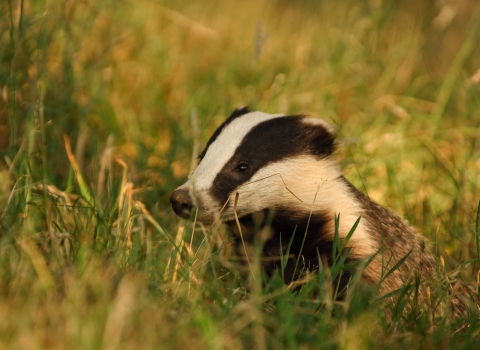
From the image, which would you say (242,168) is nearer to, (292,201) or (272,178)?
(272,178)

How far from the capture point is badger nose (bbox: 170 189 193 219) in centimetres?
263

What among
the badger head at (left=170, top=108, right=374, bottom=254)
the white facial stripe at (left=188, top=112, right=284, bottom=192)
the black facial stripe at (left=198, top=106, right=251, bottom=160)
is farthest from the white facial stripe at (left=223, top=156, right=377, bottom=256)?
the black facial stripe at (left=198, top=106, right=251, bottom=160)

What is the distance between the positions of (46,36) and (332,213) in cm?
188

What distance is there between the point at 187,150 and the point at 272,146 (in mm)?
1298

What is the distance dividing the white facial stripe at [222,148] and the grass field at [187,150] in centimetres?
21

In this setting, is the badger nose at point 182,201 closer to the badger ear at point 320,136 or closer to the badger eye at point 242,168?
the badger eye at point 242,168

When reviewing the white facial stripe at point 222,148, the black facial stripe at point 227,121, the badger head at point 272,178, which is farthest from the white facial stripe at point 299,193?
the black facial stripe at point 227,121

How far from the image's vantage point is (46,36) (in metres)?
3.71

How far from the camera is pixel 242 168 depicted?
280cm

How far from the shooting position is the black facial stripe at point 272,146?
277 centimetres

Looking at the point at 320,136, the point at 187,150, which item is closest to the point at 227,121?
the point at 320,136

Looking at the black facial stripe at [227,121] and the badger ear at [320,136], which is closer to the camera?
the badger ear at [320,136]

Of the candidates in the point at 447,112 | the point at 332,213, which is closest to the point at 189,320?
the point at 332,213

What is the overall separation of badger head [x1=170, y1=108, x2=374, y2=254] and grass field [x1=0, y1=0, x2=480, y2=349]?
0.13m
